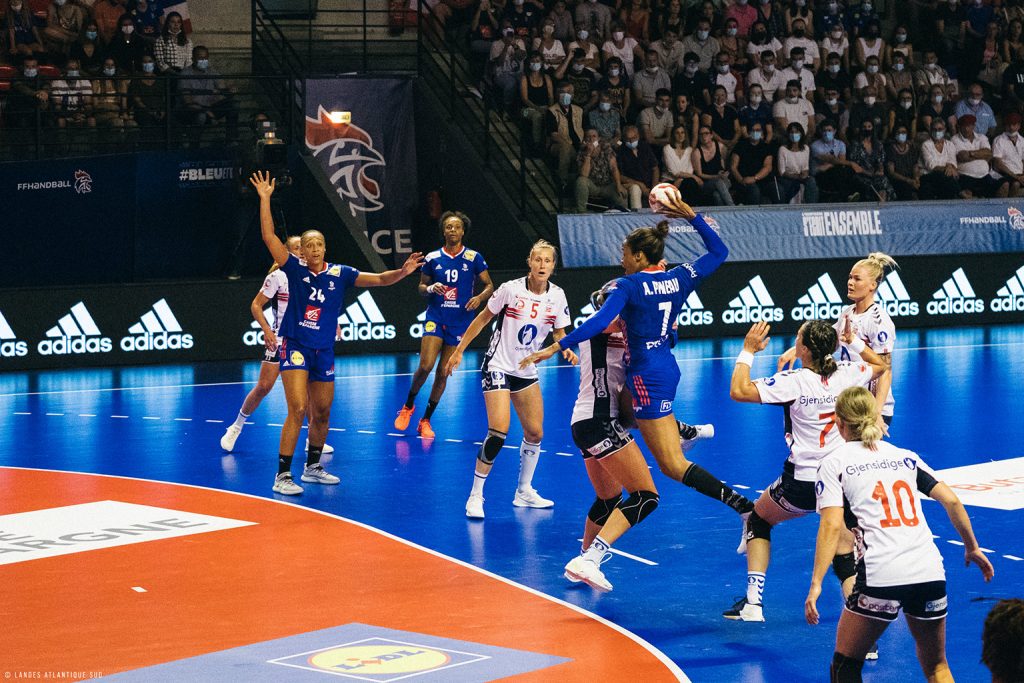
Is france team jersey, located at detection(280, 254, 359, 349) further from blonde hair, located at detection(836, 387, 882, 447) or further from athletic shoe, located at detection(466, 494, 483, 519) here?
blonde hair, located at detection(836, 387, 882, 447)

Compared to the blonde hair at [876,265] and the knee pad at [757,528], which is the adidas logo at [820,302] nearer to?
the blonde hair at [876,265]

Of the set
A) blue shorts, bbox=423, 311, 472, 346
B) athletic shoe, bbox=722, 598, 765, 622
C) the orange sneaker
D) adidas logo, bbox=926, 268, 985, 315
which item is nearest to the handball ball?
athletic shoe, bbox=722, 598, 765, 622

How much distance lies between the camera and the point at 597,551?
8.96 m

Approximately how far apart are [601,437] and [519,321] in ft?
8.92

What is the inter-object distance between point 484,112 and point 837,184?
6610mm

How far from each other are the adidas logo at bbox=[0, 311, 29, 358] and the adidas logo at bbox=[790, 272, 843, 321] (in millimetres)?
12196

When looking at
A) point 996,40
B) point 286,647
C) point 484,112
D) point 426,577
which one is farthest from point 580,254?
point 286,647

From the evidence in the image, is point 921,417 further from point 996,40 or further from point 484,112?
point 996,40

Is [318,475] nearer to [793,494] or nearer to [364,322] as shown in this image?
[793,494]

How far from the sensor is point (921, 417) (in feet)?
52.0

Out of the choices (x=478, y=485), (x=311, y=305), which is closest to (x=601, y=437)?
(x=478, y=485)

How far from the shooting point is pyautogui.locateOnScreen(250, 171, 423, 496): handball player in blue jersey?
1202 cm

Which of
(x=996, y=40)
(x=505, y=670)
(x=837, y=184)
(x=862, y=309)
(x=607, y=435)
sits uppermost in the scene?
(x=996, y=40)

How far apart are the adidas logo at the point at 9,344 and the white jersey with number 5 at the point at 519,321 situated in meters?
10.7
